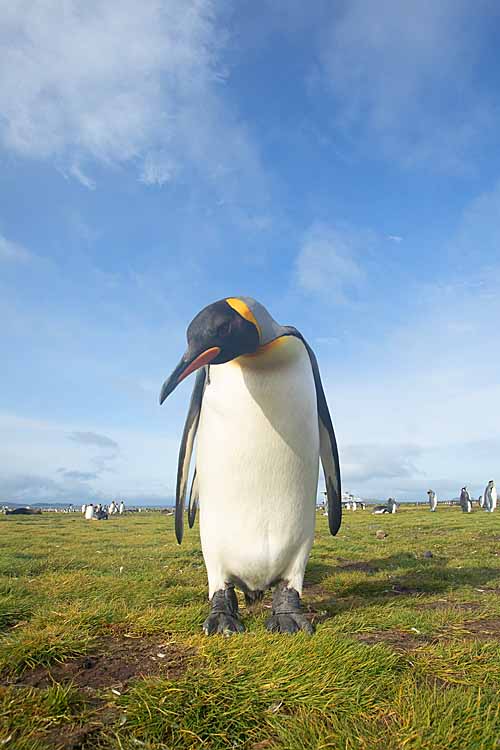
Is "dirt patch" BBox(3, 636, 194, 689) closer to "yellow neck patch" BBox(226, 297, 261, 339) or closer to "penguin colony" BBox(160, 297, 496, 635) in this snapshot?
"penguin colony" BBox(160, 297, 496, 635)

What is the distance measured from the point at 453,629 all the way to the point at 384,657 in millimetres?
1047

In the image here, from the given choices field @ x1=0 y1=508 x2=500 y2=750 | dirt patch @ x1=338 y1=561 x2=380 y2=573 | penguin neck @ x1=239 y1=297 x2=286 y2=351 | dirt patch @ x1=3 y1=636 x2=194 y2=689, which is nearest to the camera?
field @ x1=0 y1=508 x2=500 y2=750

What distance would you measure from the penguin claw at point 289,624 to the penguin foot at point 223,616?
192 millimetres

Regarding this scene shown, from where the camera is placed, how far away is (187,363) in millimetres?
3295

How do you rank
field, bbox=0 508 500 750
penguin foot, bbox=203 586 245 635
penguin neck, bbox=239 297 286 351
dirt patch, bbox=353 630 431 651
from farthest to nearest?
1. penguin neck, bbox=239 297 286 351
2. penguin foot, bbox=203 586 245 635
3. dirt patch, bbox=353 630 431 651
4. field, bbox=0 508 500 750

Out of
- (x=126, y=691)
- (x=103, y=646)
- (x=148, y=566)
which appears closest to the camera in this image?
(x=126, y=691)

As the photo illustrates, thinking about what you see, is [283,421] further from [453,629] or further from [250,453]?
[453,629]

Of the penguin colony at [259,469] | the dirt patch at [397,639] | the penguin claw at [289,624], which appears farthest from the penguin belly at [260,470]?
the dirt patch at [397,639]

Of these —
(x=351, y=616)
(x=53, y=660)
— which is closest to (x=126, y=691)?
(x=53, y=660)

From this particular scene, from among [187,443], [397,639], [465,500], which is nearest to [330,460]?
[187,443]

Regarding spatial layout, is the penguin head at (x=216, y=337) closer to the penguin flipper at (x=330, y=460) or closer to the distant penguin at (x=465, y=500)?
the penguin flipper at (x=330, y=460)

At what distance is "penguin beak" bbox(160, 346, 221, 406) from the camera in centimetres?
329

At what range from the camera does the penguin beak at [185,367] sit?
10.8 ft

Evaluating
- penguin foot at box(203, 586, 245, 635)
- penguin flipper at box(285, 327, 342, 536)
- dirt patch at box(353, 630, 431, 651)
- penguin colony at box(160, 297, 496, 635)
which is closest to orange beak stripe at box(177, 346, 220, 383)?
penguin colony at box(160, 297, 496, 635)
